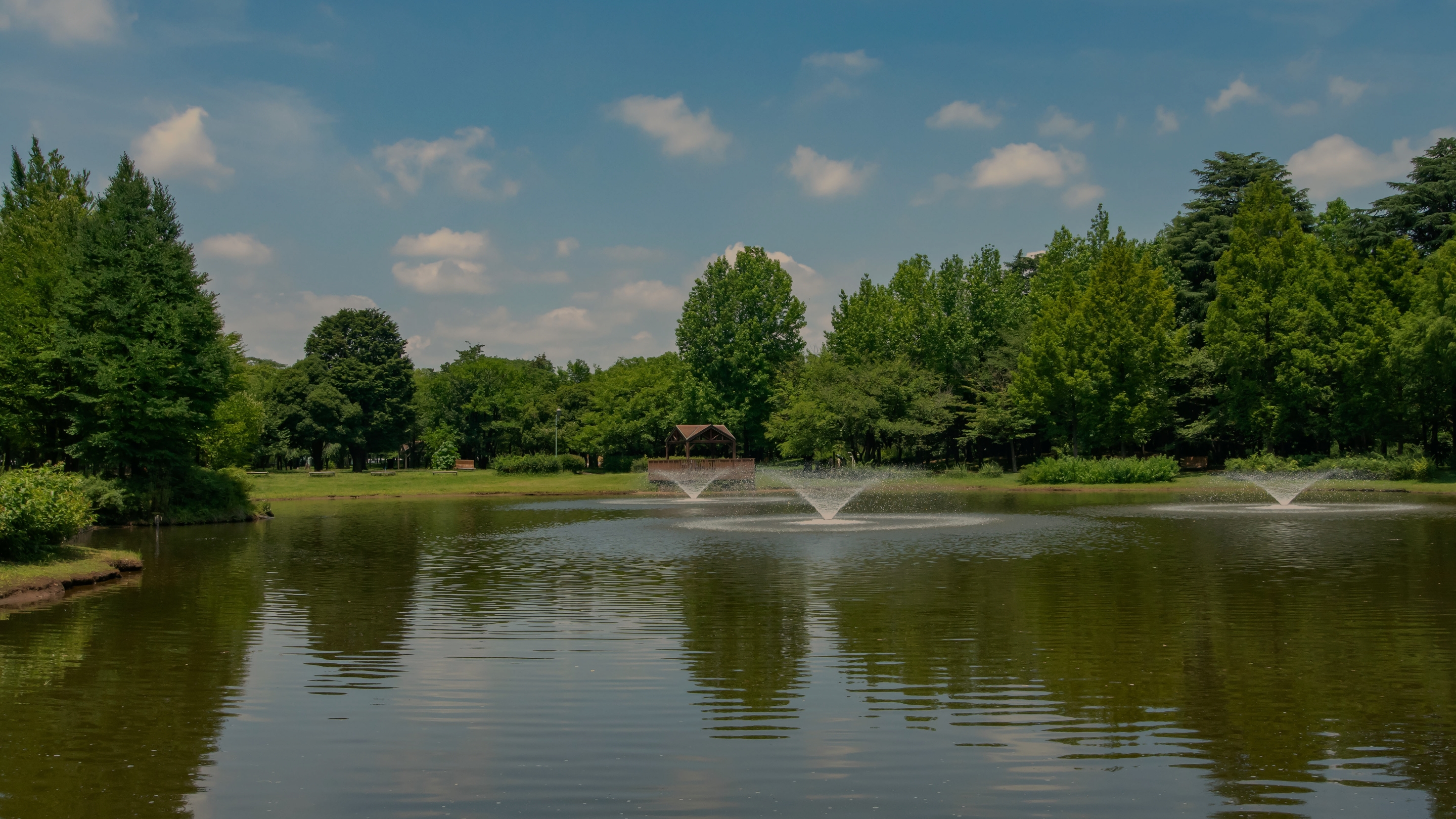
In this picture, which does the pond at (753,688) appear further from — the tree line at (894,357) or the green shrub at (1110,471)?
the green shrub at (1110,471)

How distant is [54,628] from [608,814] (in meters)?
13.8

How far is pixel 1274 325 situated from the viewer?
62.6 m

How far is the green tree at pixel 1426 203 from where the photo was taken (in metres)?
63.0

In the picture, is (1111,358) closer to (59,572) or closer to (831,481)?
(831,481)

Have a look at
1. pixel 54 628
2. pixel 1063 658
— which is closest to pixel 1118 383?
pixel 1063 658

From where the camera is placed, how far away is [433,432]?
4400 inches

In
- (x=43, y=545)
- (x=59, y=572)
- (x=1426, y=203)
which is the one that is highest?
(x=1426, y=203)

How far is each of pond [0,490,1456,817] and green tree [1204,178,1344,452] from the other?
3959cm

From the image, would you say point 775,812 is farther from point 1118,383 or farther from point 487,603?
point 1118,383

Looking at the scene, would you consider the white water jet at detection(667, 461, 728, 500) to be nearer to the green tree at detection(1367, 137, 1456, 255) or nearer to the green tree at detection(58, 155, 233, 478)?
the green tree at detection(58, 155, 233, 478)

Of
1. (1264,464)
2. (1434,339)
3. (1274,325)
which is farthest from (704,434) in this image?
(1434,339)

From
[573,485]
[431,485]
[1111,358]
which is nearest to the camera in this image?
[1111,358]

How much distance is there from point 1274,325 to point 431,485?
6028cm

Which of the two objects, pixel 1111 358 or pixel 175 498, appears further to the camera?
pixel 1111 358
